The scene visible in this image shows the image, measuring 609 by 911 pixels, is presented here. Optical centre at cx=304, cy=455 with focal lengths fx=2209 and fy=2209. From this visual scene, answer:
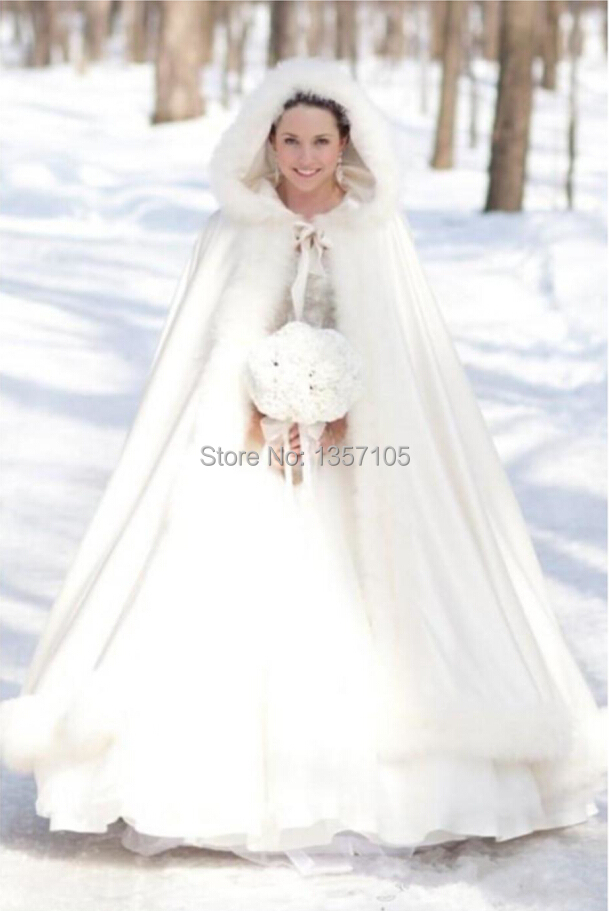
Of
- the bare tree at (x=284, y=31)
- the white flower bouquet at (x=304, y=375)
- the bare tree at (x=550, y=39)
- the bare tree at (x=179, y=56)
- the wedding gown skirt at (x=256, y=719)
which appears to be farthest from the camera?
the bare tree at (x=550, y=39)

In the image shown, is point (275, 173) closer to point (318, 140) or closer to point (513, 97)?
point (318, 140)

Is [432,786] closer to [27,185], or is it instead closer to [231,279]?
[231,279]

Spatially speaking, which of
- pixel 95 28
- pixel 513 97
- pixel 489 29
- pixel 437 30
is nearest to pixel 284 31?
pixel 513 97

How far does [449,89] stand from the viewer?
25688 millimetres

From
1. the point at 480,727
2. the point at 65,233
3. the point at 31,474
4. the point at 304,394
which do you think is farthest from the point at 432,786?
the point at 65,233

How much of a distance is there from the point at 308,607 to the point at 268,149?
1171 mm

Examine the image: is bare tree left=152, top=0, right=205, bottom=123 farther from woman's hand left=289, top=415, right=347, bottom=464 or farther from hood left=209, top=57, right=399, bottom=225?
woman's hand left=289, top=415, right=347, bottom=464

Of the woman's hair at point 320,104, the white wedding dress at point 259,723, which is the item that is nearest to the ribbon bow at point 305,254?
the woman's hair at point 320,104

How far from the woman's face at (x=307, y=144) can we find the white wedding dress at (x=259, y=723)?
704mm

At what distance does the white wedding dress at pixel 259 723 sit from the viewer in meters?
5.01

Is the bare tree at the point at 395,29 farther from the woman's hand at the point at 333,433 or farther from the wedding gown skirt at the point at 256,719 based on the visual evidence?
the wedding gown skirt at the point at 256,719

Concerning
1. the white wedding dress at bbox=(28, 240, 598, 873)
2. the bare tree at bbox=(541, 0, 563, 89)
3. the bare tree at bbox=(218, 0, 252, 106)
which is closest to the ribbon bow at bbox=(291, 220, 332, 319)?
the white wedding dress at bbox=(28, 240, 598, 873)

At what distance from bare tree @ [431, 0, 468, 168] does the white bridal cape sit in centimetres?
2003

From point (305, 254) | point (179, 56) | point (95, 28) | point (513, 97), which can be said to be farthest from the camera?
point (95, 28)
